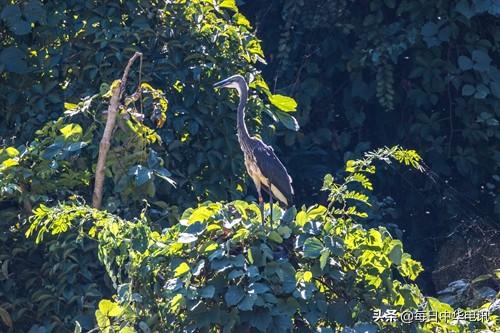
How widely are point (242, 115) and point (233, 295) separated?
1.50 m

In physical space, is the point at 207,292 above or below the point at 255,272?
below

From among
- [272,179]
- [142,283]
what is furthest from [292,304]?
[272,179]

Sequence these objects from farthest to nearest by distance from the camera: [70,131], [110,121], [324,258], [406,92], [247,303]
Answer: [406,92] → [70,131] → [110,121] → [324,258] → [247,303]

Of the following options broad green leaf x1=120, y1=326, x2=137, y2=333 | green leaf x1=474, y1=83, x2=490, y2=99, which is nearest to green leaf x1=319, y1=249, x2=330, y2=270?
broad green leaf x1=120, y1=326, x2=137, y2=333

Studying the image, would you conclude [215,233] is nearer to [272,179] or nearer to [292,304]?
[292,304]

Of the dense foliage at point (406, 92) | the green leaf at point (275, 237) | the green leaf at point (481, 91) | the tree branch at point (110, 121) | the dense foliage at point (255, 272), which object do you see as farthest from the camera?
the dense foliage at point (406, 92)

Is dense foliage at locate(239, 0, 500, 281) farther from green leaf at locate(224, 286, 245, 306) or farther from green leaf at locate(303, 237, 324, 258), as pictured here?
green leaf at locate(224, 286, 245, 306)

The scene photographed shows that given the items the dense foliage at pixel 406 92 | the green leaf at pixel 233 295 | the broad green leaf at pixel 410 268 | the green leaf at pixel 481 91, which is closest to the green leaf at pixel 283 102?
the dense foliage at pixel 406 92

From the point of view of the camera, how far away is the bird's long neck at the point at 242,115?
5160mm

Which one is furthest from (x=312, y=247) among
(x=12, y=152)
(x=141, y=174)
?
(x=12, y=152)

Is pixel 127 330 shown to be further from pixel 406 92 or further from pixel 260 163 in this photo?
pixel 406 92

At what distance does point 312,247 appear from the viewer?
407 cm

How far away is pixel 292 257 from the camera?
4.25m

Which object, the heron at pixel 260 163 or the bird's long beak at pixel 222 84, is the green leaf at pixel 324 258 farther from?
the bird's long beak at pixel 222 84
